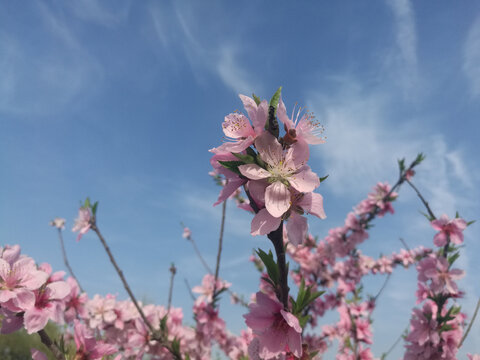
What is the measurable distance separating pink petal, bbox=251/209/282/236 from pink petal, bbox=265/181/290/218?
42 mm

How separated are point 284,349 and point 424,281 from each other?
258 cm

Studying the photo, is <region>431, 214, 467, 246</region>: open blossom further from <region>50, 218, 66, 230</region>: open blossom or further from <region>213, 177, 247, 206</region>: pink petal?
<region>50, 218, 66, 230</region>: open blossom

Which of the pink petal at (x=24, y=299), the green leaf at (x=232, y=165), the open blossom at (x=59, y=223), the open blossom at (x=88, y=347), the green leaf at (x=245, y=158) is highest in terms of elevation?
the open blossom at (x=59, y=223)

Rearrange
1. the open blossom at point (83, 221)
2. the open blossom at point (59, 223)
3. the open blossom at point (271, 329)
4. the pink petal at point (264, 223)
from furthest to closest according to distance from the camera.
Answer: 1. the open blossom at point (59, 223)
2. the open blossom at point (83, 221)
3. the open blossom at point (271, 329)
4. the pink petal at point (264, 223)

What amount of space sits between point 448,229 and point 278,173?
114 inches

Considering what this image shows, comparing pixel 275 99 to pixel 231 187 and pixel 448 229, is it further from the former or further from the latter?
pixel 448 229

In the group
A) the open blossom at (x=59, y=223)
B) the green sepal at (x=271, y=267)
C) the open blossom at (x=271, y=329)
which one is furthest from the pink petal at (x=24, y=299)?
the open blossom at (x=59, y=223)

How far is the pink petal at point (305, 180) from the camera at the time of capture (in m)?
1.21

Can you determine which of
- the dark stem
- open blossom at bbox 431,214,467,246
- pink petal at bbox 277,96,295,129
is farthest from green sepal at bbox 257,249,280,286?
open blossom at bbox 431,214,467,246

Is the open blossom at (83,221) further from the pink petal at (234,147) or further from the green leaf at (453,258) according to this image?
the green leaf at (453,258)

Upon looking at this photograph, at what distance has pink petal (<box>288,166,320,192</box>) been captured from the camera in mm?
1205

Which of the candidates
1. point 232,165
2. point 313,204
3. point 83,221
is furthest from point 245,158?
point 83,221

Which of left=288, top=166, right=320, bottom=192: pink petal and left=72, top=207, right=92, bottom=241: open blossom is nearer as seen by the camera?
left=288, top=166, right=320, bottom=192: pink petal

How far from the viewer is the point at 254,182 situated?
4.00 ft
